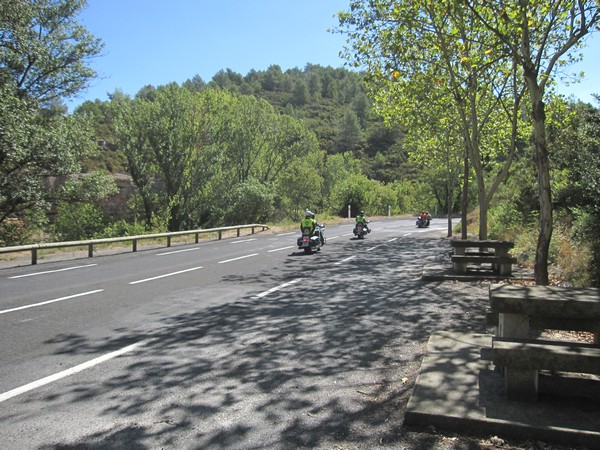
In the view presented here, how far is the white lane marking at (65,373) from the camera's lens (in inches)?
170

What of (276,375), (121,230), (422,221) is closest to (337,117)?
(422,221)

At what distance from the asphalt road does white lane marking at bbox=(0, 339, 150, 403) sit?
0.01 meters

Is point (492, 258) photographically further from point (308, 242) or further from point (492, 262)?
point (308, 242)

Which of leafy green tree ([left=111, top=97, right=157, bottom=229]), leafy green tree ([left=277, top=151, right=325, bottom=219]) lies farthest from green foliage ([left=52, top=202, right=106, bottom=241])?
leafy green tree ([left=277, top=151, right=325, bottom=219])

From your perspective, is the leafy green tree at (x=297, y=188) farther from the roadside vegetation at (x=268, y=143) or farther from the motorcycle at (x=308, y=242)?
the motorcycle at (x=308, y=242)

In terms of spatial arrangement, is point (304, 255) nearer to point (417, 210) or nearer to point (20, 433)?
point (20, 433)

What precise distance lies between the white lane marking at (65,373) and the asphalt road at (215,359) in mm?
12

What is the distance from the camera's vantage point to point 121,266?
47.5ft

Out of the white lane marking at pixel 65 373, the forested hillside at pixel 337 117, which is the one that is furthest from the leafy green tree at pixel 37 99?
the forested hillside at pixel 337 117

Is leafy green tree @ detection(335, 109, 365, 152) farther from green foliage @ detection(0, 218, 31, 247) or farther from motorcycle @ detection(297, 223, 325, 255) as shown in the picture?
motorcycle @ detection(297, 223, 325, 255)

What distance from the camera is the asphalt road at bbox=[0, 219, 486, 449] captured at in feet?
11.8

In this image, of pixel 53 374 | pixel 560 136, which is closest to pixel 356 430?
pixel 53 374

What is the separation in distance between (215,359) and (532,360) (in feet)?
10.5

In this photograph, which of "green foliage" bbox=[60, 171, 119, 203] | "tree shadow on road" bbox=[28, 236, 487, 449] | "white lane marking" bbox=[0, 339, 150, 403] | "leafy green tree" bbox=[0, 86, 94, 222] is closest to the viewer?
"tree shadow on road" bbox=[28, 236, 487, 449]
